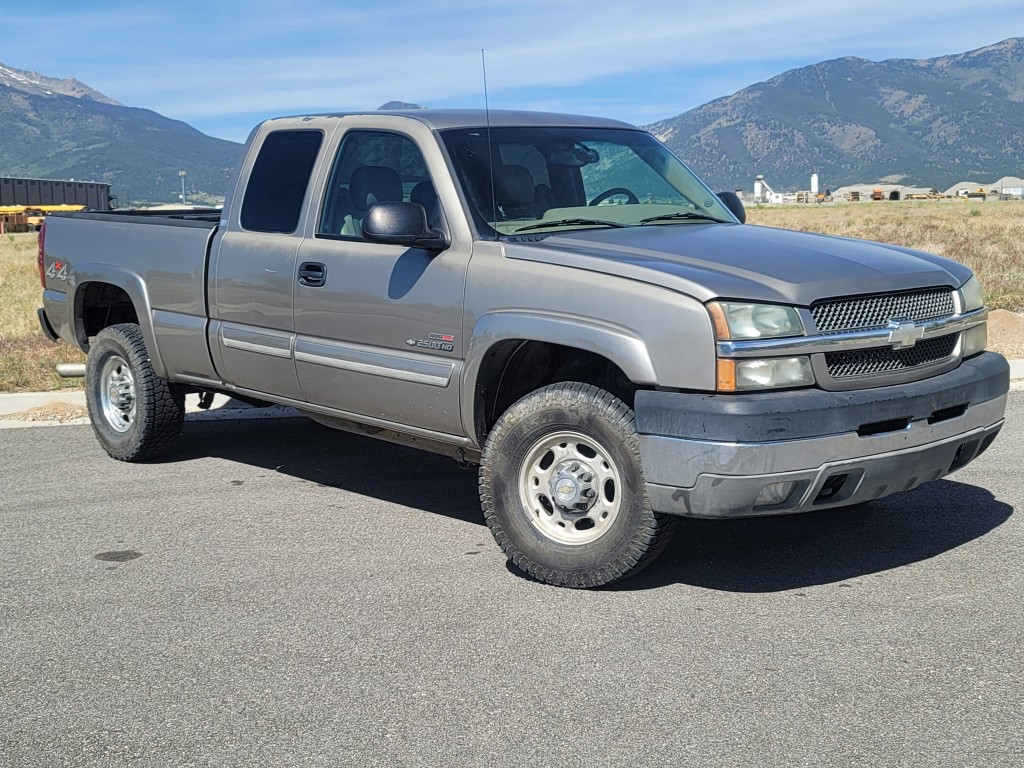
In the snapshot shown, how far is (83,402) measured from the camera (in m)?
9.30

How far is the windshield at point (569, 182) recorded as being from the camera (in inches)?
220

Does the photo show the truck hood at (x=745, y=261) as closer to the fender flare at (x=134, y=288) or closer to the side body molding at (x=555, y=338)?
the side body molding at (x=555, y=338)

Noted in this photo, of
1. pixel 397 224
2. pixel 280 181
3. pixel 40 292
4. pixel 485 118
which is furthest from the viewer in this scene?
pixel 40 292

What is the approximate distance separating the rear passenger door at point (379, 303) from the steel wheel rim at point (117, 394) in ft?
6.36

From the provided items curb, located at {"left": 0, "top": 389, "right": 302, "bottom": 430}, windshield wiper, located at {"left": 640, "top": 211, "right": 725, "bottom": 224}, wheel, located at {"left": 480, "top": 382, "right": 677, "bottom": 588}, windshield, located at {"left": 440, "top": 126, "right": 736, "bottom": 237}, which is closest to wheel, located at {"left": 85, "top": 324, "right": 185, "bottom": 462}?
curb, located at {"left": 0, "top": 389, "right": 302, "bottom": 430}

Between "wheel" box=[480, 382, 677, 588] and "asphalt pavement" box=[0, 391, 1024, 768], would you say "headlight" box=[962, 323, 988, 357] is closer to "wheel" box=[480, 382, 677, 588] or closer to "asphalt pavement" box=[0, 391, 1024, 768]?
"asphalt pavement" box=[0, 391, 1024, 768]

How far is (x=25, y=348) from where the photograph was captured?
41.6 ft

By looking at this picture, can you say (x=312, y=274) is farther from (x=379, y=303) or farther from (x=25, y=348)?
(x=25, y=348)

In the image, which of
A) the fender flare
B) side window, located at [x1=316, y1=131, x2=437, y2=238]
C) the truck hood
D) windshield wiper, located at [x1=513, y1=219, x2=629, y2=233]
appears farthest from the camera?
the fender flare

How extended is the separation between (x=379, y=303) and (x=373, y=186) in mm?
679

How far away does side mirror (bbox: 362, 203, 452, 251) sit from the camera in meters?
5.23

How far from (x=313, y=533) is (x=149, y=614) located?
4.06 feet

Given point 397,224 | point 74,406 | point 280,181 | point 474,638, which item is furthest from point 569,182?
point 74,406

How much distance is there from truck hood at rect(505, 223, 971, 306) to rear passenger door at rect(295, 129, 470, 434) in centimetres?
51
